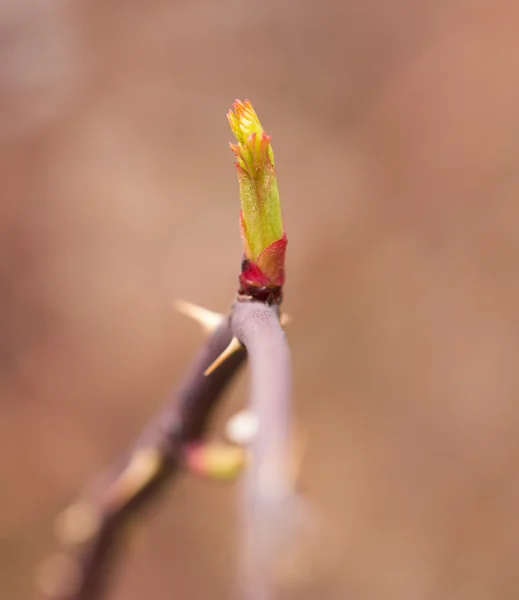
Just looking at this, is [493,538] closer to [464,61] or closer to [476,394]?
[476,394]

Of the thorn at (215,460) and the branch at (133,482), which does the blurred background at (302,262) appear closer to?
the branch at (133,482)

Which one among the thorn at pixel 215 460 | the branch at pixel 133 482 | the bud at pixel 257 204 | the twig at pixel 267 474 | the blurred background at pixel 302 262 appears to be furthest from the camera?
the blurred background at pixel 302 262

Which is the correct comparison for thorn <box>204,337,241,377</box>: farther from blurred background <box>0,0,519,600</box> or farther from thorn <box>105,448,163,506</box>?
blurred background <box>0,0,519,600</box>

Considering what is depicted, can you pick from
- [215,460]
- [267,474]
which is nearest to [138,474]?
[215,460]

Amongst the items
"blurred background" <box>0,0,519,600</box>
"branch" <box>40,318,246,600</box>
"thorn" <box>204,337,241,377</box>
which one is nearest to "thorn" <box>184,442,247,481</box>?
"branch" <box>40,318,246,600</box>

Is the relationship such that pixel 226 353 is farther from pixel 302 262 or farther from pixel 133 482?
pixel 302 262

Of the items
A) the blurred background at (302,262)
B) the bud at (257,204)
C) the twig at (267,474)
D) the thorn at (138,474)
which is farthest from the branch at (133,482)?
the blurred background at (302,262)
